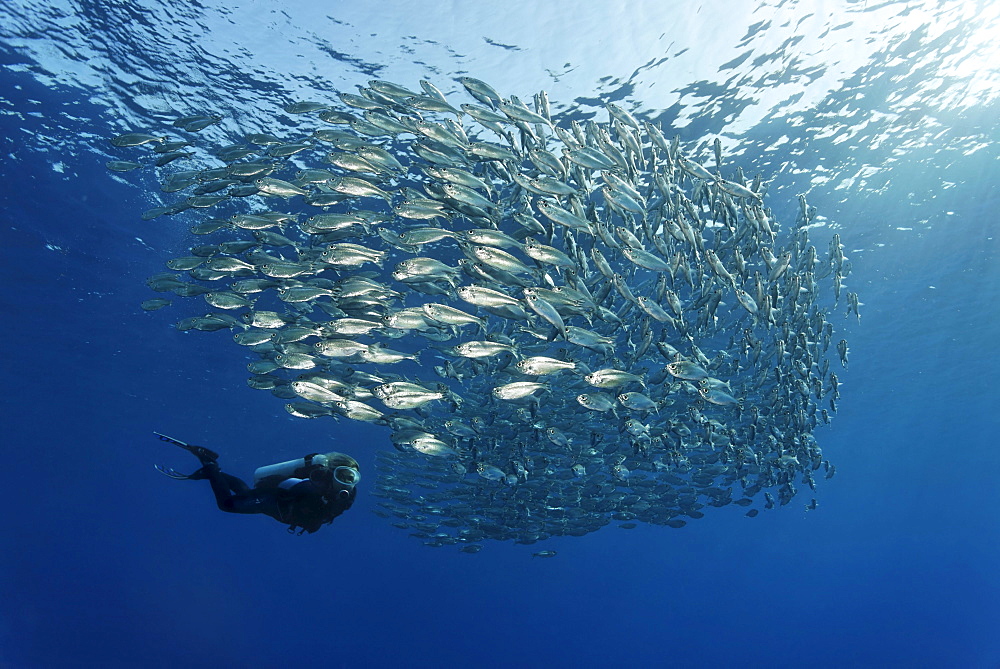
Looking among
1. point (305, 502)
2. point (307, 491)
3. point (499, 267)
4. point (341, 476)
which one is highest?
point (499, 267)

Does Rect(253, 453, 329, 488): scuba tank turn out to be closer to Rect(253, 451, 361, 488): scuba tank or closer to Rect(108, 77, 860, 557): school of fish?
Rect(253, 451, 361, 488): scuba tank

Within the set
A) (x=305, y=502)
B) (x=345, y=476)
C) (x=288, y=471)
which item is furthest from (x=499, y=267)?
(x=288, y=471)

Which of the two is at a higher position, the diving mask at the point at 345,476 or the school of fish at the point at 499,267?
the school of fish at the point at 499,267

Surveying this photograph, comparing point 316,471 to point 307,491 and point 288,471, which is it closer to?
point 307,491

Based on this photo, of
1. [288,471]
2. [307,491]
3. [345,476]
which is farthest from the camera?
[288,471]

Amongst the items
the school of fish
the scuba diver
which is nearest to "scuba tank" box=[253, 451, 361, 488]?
the scuba diver

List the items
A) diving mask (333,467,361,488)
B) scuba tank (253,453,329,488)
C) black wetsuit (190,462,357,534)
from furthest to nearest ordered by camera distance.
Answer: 1. scuba tank (253,453,329,488)
2. black wetsuit (190,462,357,534)
3. diving mask (333,467,361,488)

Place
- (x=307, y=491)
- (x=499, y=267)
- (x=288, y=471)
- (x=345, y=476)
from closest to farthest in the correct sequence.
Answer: (x=499, y=267), (x=345, y=476), (x=307, y=491), (x=288, y=471)

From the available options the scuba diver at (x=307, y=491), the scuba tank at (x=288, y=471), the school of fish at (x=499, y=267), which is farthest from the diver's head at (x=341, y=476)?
the school of fish at (x=499, y=267)

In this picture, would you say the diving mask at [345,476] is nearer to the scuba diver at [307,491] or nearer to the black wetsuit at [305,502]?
the scuba diver at [307,491]

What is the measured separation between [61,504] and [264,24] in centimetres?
8066

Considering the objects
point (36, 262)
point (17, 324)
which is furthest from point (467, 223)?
point (17, 324)

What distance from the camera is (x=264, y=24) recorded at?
9680 millimetres

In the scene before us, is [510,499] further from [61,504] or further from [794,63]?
[61,504]
